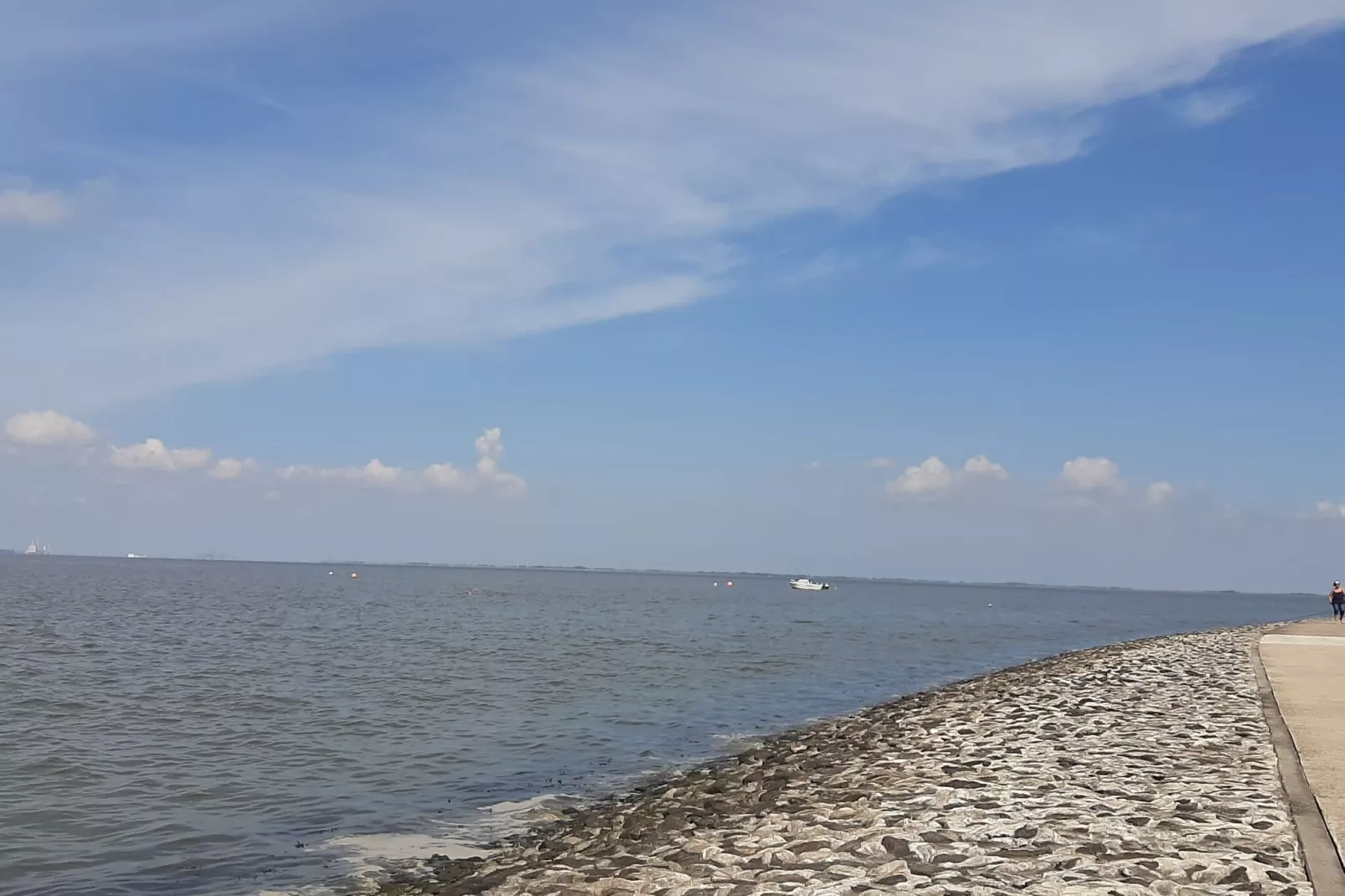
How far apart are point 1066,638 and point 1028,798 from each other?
59.6 m

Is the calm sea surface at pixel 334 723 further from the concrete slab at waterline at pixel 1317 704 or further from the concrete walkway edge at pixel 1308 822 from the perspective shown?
the concrete slab at waterline at pixel 1317 704

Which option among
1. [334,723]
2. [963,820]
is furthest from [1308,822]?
[334,723]

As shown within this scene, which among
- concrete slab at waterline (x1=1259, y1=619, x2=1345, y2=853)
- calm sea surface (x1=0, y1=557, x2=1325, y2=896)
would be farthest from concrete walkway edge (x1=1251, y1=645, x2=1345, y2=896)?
calm sea surface (x1=0, y1=557, x2=1325, y2=896)

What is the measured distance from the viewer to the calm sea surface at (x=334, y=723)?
14516 mm

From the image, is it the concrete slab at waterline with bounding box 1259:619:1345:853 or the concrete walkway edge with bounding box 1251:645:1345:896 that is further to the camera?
the concrete slab at waterline with bounding box 1259:619:1345:853

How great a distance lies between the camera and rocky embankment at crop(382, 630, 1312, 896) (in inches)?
371

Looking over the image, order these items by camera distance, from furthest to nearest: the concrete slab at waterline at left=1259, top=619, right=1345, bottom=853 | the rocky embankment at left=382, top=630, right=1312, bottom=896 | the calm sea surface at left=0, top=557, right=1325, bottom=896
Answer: the calm sea surface at left=0, top=557, right=1325, bottom=896, the concrete slab at waterline at left=1259, top=619, right=1345, bottom=853, the rocky embankment at left=382, top=630, right=1312, bottom=896

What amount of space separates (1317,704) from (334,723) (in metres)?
21.4

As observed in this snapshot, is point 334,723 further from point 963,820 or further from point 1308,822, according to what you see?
point 1308,822

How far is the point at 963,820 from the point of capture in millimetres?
11508

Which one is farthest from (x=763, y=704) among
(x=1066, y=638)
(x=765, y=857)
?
(x=1066, y=638)

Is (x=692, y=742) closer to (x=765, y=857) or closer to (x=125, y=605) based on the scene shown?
(x=765, y=857)

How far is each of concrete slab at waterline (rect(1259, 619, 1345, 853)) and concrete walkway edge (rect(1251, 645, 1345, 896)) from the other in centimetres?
8

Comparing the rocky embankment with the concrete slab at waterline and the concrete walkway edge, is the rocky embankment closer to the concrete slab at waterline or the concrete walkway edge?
the concrete walkway edge
